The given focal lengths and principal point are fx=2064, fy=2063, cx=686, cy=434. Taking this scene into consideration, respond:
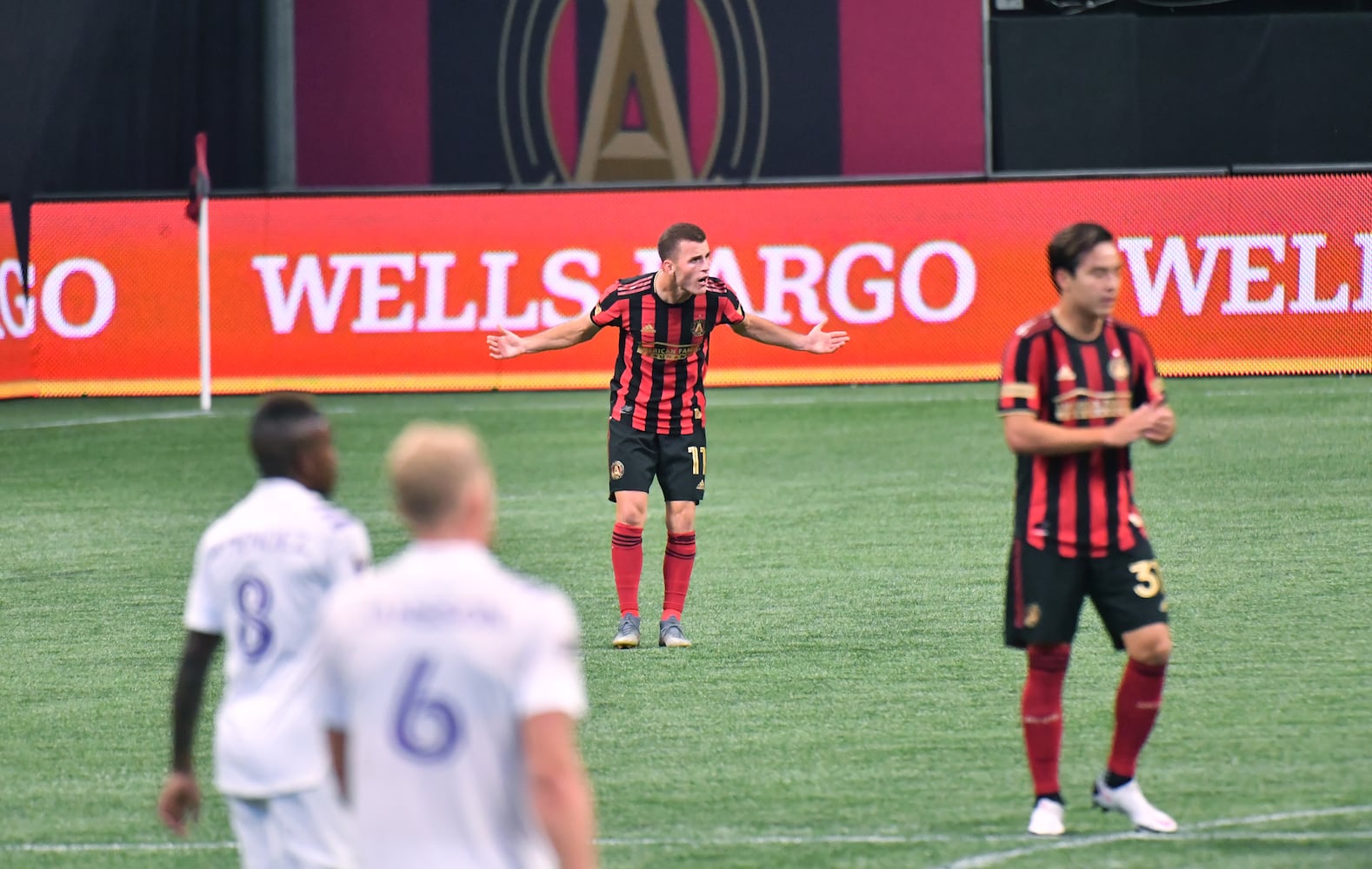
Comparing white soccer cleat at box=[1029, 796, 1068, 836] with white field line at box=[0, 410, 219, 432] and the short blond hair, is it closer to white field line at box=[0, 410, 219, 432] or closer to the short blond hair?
the short blond hair

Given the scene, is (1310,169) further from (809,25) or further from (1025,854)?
(1025,854)

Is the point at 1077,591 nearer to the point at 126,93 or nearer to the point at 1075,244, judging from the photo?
the point at 1075,244

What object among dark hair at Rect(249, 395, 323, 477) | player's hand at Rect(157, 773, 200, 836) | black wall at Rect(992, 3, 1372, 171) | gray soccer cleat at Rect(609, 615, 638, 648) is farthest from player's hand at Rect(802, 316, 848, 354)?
black wall at Rect(992, 3, 1372, 171)

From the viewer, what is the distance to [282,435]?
4.41 m

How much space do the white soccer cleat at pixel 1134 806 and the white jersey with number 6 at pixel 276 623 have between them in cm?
275

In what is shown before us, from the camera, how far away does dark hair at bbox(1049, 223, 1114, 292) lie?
5.95 m

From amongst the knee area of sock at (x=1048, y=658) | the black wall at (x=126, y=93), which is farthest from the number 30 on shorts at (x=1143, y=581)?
the black wall at (x=126, y=93)

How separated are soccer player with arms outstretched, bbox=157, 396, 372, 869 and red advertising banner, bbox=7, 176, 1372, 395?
14.8m

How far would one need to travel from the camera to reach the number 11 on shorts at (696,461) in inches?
372

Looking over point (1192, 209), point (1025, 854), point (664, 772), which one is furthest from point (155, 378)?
point (1025, 854)

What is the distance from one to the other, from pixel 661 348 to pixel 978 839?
385cm

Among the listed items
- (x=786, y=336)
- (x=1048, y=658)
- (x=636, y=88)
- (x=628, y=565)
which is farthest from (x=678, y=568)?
(x=636, y=88)

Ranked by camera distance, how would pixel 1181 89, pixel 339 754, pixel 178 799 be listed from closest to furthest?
1. pixel 339 754
2. pixel 178 799
3. pixel 1181 89

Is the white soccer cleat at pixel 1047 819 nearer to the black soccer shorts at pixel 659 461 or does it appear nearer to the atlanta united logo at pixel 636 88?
the black soccer shorts at pixel 659 461
